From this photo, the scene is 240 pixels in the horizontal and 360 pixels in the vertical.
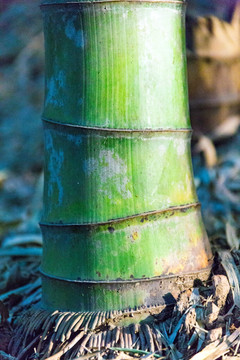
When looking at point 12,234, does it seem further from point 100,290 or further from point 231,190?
point 100,290

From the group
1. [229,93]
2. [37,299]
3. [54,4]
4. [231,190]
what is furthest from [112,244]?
[229,93]

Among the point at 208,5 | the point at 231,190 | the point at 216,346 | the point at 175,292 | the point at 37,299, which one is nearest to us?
the point at 216,346

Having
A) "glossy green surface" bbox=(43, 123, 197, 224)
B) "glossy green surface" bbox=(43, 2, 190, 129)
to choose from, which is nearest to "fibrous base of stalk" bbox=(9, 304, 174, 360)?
"glossy green surface" bbox=(43, 123, 197, 224)

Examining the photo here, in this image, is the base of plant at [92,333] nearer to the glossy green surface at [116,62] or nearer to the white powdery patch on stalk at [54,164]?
the white powdery patch on stalk at [54,164]

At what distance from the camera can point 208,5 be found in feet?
10.5

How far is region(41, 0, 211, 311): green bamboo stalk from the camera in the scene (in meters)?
1.25

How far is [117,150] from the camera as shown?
1.27 meters

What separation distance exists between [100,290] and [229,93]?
7.16 feet

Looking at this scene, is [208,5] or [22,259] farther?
[208,5]

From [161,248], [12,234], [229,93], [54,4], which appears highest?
[229,93]

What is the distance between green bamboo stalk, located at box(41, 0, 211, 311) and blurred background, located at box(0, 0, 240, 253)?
0.70 meters

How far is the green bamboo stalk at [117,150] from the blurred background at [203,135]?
0.70 m

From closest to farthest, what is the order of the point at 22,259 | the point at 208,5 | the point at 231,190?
the point at 22,259 < the point at 231,190 < the point at 208,5

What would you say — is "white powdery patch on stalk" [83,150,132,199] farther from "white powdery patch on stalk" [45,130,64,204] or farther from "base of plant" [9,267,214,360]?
"base of plant" [9,267,214,360]
